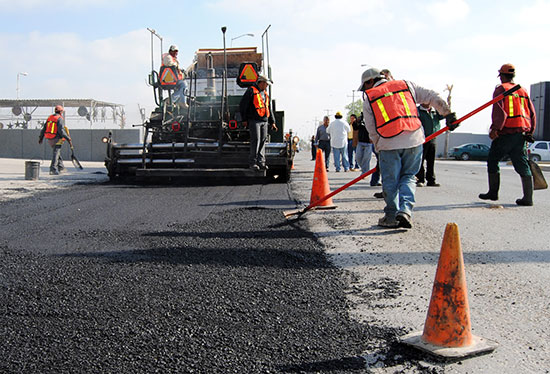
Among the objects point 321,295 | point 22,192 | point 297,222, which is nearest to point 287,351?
point 321,295

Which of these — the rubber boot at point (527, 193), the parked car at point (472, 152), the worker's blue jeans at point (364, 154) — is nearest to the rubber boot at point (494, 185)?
the rubber boot at point (527, 193)

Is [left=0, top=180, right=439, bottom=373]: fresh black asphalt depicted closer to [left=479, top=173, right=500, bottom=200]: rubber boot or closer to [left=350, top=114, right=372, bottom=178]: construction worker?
[left=479, top=173, right=500, bottom=200]: rubber boot

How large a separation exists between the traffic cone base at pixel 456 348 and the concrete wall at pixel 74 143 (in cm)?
2277

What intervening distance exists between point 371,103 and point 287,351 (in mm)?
3422

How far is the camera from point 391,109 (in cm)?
513

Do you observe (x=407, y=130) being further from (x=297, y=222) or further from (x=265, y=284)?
(x=265, y=284)

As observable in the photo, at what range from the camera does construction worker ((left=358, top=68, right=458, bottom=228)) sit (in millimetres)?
5129

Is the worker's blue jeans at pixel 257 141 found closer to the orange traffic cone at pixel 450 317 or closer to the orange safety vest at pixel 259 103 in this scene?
the orange safety vest at pixel 259 103

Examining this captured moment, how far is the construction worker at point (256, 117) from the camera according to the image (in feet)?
29.4

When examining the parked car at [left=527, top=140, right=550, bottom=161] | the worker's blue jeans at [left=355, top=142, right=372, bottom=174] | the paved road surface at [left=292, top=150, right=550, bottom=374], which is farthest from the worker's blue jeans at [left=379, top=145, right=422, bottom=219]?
the parked car at [left=527, top=140, right=550, bottom=161]

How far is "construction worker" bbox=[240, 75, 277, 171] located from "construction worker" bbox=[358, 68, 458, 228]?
3825 millimetres

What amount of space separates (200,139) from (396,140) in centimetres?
555

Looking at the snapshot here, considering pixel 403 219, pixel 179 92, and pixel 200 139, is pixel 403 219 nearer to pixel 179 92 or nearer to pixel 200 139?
pixel 200 139

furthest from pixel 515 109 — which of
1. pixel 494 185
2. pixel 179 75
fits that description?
pixel 179 75
